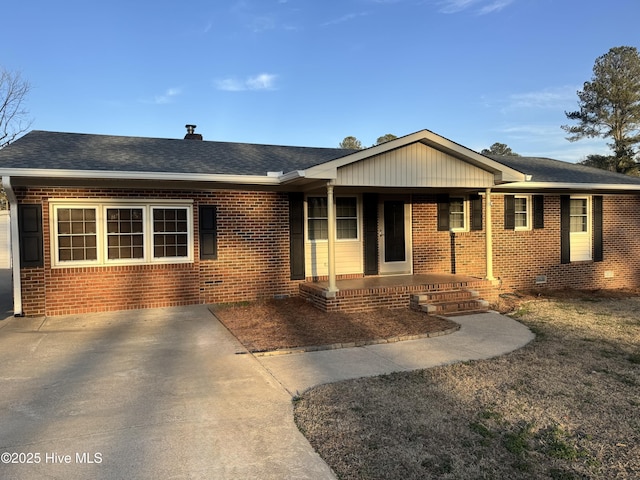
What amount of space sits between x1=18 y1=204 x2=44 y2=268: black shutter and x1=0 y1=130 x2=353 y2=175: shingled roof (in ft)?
2.81

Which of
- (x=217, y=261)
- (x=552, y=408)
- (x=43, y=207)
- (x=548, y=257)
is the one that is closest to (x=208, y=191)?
(x=217, y=261)

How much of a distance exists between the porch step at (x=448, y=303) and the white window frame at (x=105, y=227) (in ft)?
15.0

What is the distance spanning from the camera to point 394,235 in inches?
430

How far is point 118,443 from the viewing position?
3436 mm

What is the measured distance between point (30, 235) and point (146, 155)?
2708 millimetres

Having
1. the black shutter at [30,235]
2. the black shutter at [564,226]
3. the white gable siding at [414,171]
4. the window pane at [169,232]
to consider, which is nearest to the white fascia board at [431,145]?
the white gable siding at [414,171]

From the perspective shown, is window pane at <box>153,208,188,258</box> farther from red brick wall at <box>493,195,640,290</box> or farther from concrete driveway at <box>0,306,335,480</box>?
red brick wall at <box>493,195,640,290</box>

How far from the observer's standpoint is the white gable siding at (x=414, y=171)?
8.55m

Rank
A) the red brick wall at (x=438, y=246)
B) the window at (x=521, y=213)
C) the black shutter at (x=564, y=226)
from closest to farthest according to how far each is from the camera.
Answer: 1. the red brick wall at (x=438, y=246)
2. the window at (x=521, y=213)
3. the black shutter at (x=564, y=226)

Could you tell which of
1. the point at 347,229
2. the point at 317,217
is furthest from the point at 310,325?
the point at 347,229

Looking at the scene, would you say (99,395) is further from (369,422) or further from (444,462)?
(444,462)

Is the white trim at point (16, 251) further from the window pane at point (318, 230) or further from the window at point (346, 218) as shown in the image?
the window at point (346, 218)

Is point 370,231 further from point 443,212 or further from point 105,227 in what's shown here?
point 105,227

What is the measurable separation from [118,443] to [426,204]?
8.95 meters
